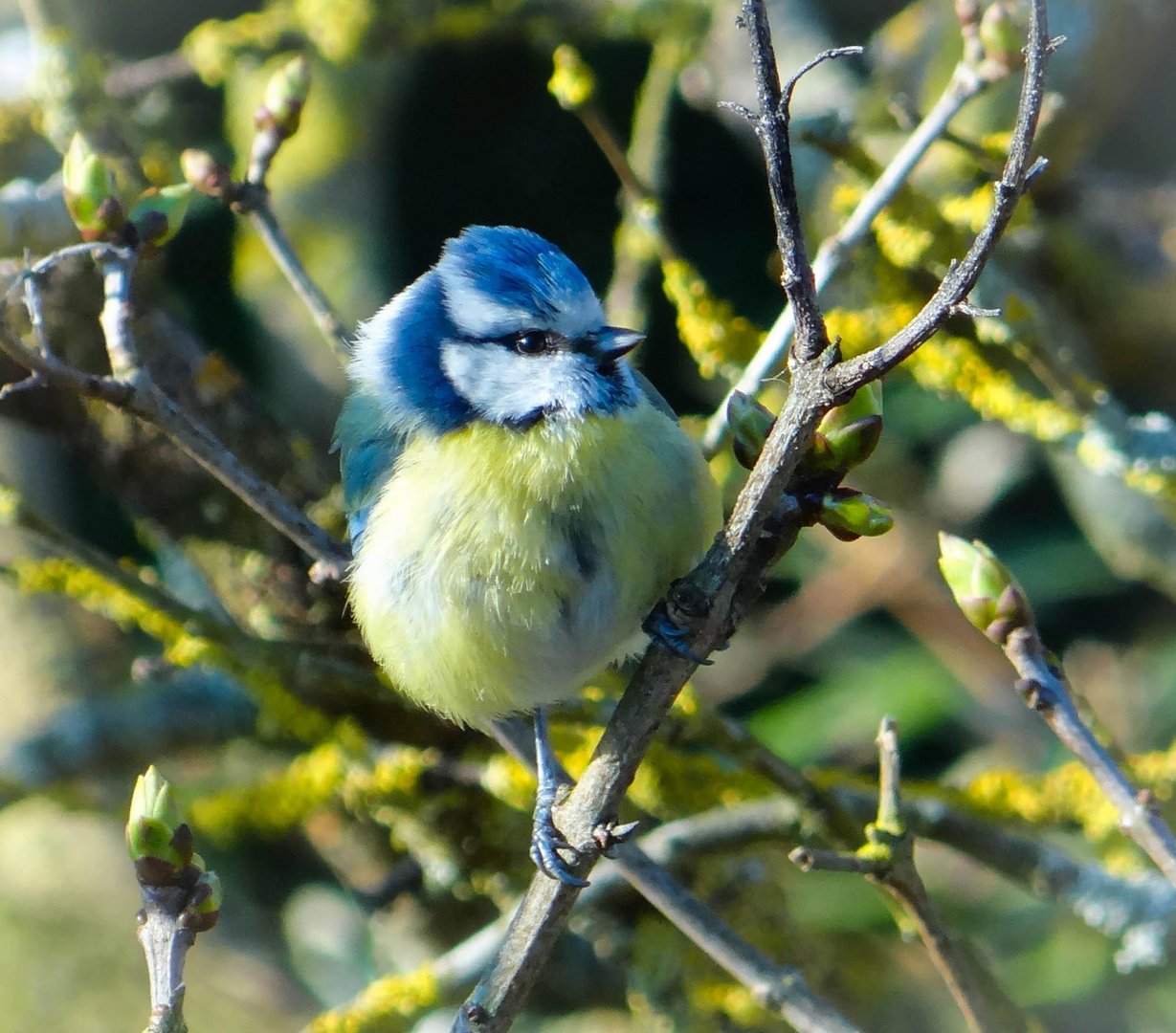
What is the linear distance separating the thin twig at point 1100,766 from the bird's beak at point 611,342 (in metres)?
0.45

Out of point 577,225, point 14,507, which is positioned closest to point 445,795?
point 14,507

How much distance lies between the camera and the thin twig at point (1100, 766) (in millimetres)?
692

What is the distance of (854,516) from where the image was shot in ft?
2.55

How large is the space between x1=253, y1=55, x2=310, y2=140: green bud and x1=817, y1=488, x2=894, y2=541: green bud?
2.00ft

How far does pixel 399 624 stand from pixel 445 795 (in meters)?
0.46

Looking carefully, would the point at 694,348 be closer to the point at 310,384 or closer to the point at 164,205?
the point at 164,205

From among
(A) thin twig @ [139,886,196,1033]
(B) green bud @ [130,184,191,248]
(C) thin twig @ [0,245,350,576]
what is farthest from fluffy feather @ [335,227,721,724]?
(A) thin twig @ [139,886,196,1033]

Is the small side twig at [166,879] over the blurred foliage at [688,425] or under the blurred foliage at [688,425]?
under

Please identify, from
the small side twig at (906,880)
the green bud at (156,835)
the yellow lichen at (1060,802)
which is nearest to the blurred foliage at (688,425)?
the yellow lichen at (1060,802)

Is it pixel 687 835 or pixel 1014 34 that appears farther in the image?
pixel 687 835

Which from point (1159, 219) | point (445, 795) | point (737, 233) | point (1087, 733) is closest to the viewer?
point (1087, 733)

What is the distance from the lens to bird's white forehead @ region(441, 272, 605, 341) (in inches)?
43.6

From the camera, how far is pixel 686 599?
77 centimetres

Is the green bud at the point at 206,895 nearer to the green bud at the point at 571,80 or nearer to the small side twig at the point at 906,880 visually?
the small side twig at the point at 906,880
